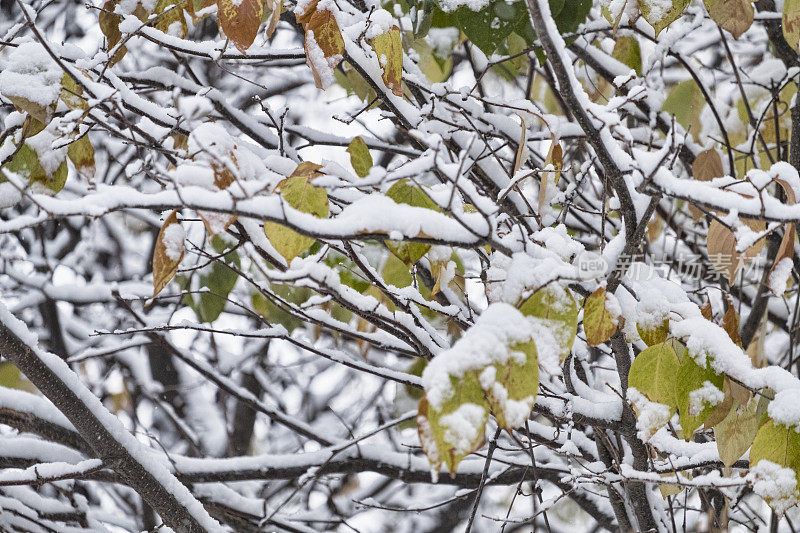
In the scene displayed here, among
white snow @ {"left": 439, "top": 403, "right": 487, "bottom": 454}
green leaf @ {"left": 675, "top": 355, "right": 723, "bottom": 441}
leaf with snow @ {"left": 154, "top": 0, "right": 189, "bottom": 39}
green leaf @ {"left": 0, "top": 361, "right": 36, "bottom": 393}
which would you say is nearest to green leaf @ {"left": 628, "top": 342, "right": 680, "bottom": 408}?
green leaf @ {"left": 675, "top": 355, "right": 723, "bottom": 441}

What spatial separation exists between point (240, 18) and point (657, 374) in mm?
852

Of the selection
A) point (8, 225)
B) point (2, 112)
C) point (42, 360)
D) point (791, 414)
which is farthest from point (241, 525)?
point (2, 112)

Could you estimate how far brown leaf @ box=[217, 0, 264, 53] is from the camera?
3.48 feet

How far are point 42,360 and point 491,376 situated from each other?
87 cm

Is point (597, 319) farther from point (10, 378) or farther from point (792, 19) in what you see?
point (10, 378)

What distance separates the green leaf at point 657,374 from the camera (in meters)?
0.95

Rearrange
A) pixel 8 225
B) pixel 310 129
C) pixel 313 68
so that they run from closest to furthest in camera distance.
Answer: pixel 8 225, pixel 313 68, pixel 310 129

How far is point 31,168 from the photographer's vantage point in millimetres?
1179

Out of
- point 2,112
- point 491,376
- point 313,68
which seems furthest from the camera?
point 2,112

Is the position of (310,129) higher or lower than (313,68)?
higher

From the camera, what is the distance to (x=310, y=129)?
1885 mm

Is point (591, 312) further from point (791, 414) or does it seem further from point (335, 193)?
point (335, 193)

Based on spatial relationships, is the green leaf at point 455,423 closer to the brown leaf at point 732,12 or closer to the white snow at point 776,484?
the white snow at point 776,484

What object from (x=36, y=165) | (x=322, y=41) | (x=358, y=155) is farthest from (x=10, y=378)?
(x=322, y=41)
